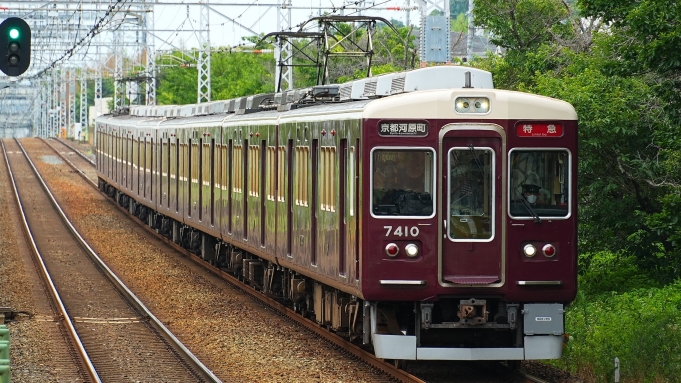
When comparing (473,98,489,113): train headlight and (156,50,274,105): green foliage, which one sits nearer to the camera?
(473,98,489,113): train headlight

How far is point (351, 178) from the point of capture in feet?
35.4

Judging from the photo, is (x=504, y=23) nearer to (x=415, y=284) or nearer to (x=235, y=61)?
(x=415, y=284)

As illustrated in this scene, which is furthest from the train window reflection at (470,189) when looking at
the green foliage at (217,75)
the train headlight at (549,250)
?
the green foliage at (217,75)

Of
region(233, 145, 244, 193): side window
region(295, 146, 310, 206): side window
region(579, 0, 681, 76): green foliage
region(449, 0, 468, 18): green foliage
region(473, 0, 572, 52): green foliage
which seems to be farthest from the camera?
region(449, 0, 468, 18): green foliage

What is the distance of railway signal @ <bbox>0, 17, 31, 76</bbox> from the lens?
46.5ft

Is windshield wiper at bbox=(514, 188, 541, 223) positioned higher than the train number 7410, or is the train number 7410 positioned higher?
windshield wiper at bbox=(514, 188, 541, 223)

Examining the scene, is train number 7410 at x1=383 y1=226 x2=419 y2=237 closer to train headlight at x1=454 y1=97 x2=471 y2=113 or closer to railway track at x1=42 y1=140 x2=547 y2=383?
train headlight at x1=454 y1=97 x2=471 y2=113

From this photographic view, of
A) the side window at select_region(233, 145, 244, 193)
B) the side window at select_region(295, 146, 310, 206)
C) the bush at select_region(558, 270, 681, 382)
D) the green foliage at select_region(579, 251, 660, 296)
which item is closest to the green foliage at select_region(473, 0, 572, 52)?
the green foliage at select_region(579, 251, 660, 296)

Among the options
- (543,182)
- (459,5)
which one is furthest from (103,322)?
(459,5)

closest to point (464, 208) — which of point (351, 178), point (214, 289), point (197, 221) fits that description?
point (351, 178)

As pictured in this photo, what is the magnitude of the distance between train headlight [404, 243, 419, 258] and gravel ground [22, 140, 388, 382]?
53.3 inches

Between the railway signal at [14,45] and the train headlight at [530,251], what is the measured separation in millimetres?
6813

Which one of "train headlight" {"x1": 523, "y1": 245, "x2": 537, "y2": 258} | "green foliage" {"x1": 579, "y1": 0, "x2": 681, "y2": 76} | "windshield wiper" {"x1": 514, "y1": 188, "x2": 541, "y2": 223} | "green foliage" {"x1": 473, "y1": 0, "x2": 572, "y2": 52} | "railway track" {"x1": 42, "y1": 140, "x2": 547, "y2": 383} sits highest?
"green foliage" {"x1": 473, "y1": 0, "x2": 572, "y2": 52}

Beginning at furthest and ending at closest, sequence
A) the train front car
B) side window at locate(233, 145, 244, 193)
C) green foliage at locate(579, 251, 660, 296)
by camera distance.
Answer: side window at locate(233, 145, 244, 193) < green foliage at locate(579, 251, 660, 296) < the train front car
